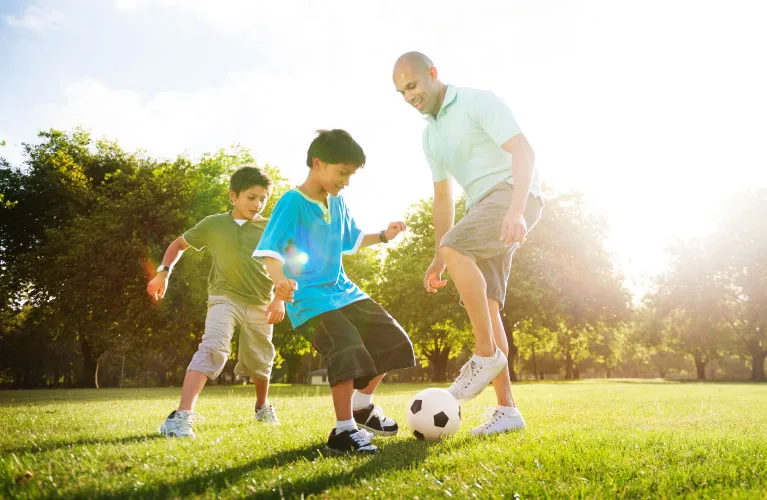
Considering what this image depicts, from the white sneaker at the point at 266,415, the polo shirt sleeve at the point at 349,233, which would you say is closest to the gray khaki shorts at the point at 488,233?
the polo shirt sleeve at the point at 349,233

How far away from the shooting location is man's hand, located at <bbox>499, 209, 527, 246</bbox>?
4.04m

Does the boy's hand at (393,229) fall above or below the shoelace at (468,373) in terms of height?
above

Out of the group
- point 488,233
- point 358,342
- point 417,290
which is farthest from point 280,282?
point 417,290

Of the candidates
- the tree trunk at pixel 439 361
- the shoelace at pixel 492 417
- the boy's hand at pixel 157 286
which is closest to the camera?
the shoelace at pixel 492 417

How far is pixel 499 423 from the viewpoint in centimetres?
451

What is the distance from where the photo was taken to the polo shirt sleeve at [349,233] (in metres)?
4.62

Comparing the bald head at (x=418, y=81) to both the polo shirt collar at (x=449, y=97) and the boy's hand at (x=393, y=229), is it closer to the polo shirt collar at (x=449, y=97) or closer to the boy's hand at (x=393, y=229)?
the polo shirt collar at (x=449, y=97)

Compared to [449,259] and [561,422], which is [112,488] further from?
[561,422]

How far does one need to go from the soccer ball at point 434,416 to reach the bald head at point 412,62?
2.58m

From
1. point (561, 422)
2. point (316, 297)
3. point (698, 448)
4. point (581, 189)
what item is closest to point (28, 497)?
point (316, 297)

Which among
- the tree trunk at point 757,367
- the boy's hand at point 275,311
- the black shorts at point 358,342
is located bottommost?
the tree trunk at point 757,367

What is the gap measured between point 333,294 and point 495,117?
190 centimetres

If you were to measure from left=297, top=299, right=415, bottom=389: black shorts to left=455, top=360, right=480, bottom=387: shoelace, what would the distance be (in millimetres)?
382

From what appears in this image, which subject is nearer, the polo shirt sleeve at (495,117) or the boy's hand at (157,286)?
the polo shirt sleeve at (495,117)
